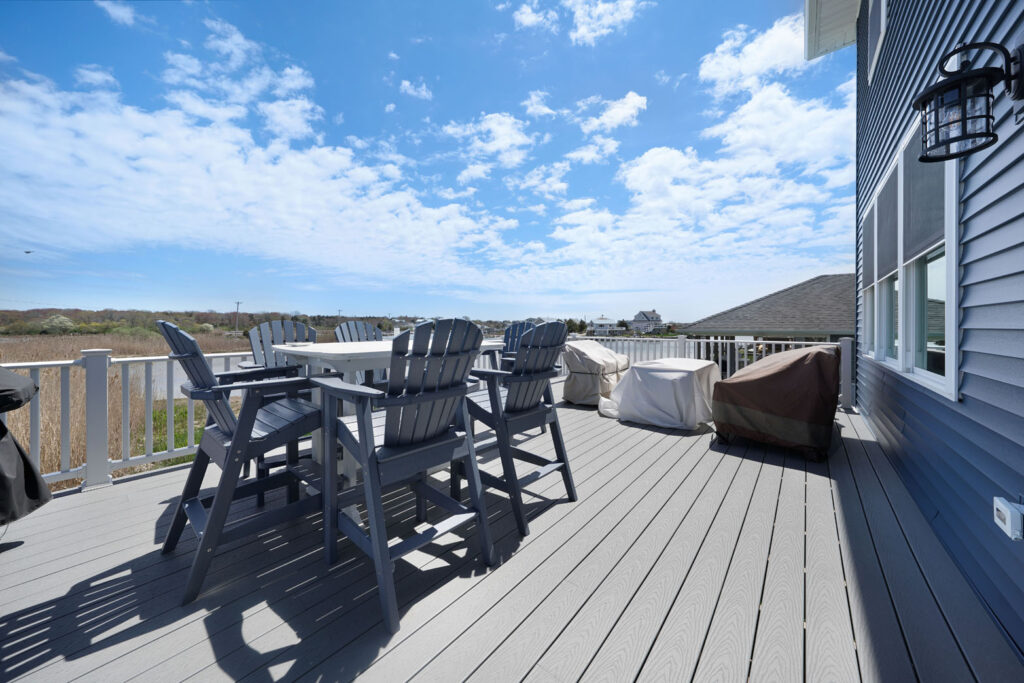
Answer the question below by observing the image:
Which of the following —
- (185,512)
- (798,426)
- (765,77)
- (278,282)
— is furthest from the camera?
(278,282)

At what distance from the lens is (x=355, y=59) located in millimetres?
7543

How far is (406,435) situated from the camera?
72.6 inches

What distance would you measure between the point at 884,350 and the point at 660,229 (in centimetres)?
978

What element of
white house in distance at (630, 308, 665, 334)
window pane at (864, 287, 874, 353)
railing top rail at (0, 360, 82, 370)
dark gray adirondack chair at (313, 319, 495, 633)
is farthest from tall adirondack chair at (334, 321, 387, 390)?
white house in distance at (630, 308, 665, 334)

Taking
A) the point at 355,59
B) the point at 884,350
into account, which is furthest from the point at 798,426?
the point at 355,59

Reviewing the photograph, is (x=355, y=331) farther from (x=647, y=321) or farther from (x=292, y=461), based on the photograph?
(x=647, y=321)

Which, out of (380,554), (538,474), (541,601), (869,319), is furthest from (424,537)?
(869,319)

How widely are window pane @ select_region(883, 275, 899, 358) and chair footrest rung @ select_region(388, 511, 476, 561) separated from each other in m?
4.22

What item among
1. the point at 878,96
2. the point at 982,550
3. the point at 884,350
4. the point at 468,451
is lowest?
the point at 982,550

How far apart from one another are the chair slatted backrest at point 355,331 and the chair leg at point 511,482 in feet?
8.81

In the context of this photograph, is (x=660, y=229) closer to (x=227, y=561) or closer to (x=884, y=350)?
(x=884, y=350)

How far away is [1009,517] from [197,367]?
3189 millimetres

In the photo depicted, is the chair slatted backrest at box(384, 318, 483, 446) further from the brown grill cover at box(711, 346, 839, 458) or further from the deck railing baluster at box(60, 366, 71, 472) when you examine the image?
the brown grill cover at box(711, 346, 839, 458)

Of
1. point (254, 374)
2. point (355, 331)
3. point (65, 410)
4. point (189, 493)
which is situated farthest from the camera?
point (355, 331)
